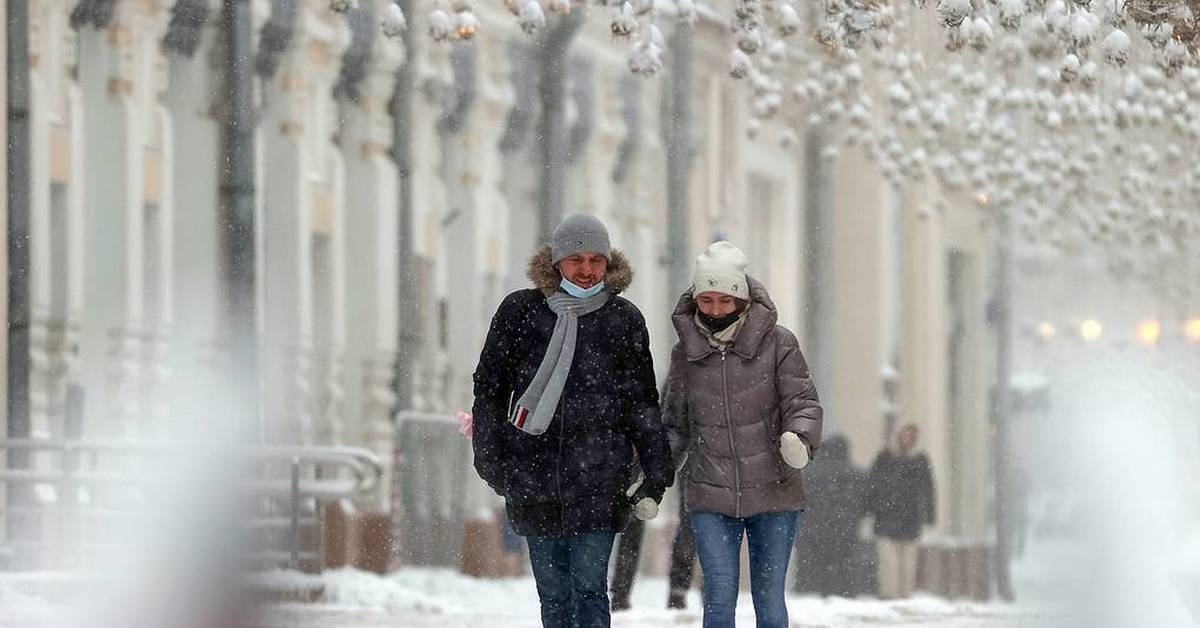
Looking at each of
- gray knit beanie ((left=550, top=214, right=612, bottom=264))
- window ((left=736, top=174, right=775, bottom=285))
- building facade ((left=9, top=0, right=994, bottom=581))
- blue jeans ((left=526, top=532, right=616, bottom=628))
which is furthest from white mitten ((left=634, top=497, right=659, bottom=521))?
window ((left=736, top=174, right=775, bottom=285))

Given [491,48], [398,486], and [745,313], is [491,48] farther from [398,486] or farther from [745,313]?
[745,313]

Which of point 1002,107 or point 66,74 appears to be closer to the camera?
point 66,74

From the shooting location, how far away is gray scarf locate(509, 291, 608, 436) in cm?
1077

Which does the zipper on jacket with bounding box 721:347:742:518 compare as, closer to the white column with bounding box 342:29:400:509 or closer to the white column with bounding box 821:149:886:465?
the white column with bounding box 342:29:400:509

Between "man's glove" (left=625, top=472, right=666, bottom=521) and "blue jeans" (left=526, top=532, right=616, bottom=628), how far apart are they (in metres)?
0.13

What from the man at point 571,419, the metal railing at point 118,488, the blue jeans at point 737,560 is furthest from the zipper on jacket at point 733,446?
the metal railing at point 118,488

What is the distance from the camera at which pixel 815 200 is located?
118ft

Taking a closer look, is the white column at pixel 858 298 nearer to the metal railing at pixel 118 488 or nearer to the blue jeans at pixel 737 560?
the metal railing at pixel 118 488

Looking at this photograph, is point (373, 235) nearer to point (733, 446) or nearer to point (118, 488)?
point (118, 488)

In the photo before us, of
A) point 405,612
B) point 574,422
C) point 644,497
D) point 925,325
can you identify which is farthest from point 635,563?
point 925,325

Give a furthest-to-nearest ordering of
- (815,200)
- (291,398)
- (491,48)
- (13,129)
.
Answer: (815,200) → (491,48) → (291,398) → (13,129)

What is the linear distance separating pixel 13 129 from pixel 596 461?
35.9 feet

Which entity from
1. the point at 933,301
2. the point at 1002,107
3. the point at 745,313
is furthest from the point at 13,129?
the point at 933,301

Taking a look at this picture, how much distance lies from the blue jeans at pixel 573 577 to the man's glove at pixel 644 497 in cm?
13
